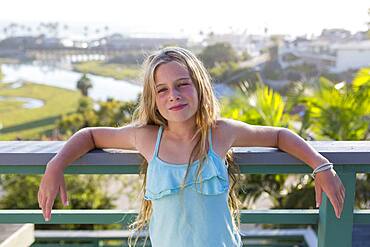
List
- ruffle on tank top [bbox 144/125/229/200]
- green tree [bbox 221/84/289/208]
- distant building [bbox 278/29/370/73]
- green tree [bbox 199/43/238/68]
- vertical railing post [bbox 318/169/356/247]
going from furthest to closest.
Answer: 1. distant building [bbox 278/29/370/73]
2. green tree [bbox 199/43/238/68]
3. green tree [bbox 221/84/289/208]
4. vertical railing post [bbox 318/169/356/247]
5. ruffle on tank top [bbox 144/125/229/200]

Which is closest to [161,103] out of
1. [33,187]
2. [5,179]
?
[33,187]

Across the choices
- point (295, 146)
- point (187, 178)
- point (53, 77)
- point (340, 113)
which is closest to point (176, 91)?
point (187, 178)

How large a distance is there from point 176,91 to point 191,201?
29 centimetres

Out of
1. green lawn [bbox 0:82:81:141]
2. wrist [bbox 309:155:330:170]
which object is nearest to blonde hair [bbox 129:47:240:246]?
wrist [bbox 309:155:330:170]

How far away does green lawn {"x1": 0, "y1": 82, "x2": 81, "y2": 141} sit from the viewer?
142ft

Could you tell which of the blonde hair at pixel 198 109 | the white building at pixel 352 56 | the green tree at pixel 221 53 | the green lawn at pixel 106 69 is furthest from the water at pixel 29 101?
the blonde hair at pixel 198 109

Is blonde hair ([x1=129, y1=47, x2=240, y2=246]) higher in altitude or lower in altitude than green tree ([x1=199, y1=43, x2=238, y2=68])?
higher

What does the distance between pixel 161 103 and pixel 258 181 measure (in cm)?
468

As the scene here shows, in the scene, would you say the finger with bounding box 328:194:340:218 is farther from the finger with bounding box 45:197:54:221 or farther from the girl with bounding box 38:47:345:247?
the finger with bounding box 45:197:54:221

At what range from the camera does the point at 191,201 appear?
1241 millimetres

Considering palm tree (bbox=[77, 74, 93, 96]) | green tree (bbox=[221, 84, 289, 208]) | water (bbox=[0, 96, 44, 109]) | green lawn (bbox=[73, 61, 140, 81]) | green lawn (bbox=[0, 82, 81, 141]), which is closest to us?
green tree (bbox=[221, 84, 289, 208])

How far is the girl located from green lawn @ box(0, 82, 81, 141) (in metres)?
37.3

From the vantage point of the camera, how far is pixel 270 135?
1334 millimetres

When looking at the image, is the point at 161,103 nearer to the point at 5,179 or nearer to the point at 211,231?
the point at 211,231
